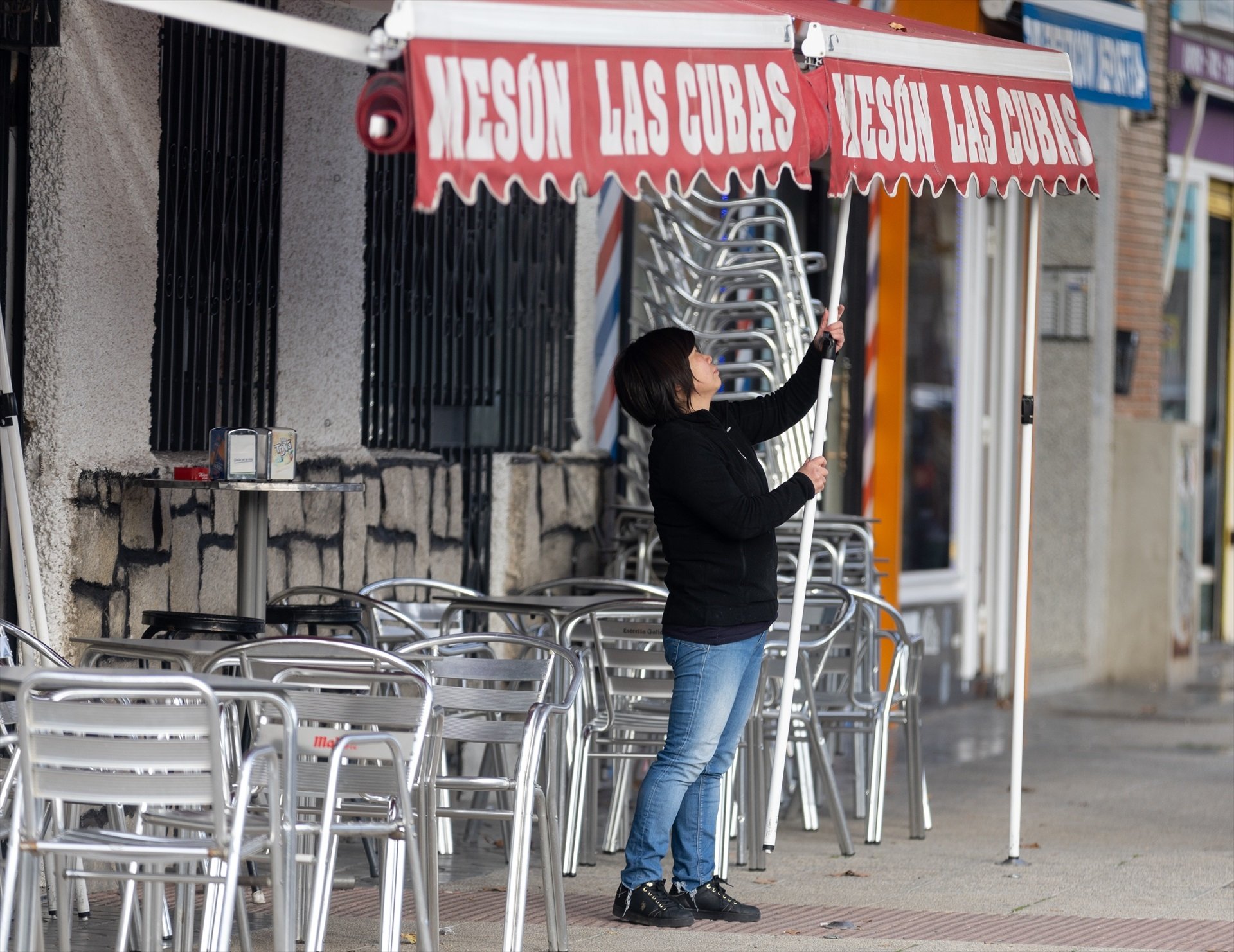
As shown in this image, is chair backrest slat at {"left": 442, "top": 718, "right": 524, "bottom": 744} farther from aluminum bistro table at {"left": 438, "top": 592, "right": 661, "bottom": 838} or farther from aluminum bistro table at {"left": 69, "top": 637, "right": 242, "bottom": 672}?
aluminum bistro table at {"left": 69, "top": 637, "right": 242, "bottom": 672}

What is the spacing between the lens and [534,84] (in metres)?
4.35

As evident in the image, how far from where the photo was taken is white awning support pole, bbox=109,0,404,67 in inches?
161

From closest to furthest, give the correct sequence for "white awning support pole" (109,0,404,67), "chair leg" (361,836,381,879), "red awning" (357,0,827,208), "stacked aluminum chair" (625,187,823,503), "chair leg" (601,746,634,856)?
1. "white awning support pole" (109,0,404,67)
2. "red awning" (357,0,827,208)
3. "chair leg" (361,836,381,879)
4. "chair leg" (601,746,634,856)
5. "stacked aluminum chair" (625,187,823,503)

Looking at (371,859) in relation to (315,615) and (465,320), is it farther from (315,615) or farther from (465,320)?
(465,320)

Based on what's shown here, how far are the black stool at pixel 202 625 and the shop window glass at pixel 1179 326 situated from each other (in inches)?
375

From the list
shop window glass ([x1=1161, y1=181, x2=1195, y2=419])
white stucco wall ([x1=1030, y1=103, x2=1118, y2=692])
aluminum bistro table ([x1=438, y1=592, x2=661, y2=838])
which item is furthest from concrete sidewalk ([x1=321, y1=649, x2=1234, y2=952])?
shop window glass ([x1=1161, y1=181, x2=1195, y2=419])

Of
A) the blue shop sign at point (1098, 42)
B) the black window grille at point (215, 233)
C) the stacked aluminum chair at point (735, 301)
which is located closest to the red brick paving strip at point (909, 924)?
the black window grille at point (215, 233)

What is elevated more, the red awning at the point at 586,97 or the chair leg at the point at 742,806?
the red awning at the point at 586,97

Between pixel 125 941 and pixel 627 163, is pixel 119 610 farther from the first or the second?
pixel 627 163

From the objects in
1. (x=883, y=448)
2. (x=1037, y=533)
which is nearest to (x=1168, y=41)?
(x=1037, y=533)

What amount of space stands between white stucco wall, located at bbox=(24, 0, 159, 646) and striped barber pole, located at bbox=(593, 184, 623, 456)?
2571mm

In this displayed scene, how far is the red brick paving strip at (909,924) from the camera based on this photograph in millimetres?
5578

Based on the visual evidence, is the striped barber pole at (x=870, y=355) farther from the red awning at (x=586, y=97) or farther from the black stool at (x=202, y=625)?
the red awning at (x=586, y=97)

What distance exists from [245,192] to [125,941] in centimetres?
319
